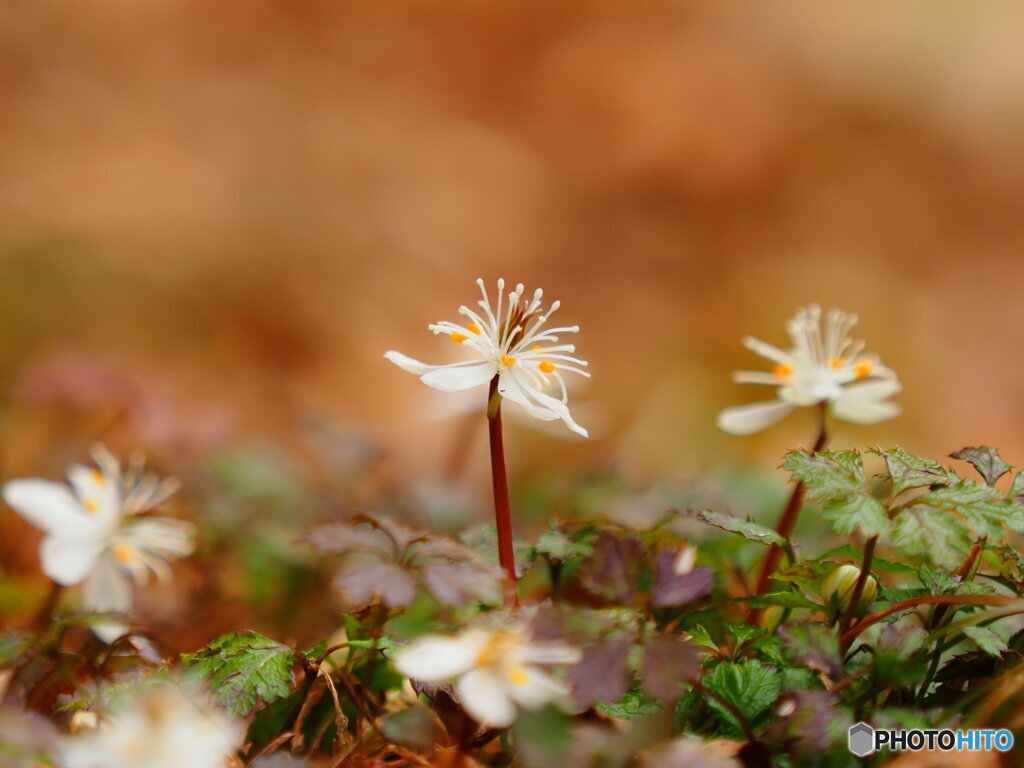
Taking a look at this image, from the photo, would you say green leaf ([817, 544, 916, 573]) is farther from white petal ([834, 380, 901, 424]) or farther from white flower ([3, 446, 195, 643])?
white flower ([3, 446, 195, 643])

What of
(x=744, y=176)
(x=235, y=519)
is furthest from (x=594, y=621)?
(x=744, y=176)

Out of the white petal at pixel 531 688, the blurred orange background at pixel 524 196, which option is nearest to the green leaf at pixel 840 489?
the white petal at pixel 531 688

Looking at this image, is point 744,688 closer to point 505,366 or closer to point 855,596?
point 855,596

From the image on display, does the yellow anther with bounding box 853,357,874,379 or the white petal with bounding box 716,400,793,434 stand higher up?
the yellow anther with bounding box 853,357,874,379

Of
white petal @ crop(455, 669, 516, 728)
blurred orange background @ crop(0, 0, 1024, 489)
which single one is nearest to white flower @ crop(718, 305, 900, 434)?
white petal @ crop(455, 669, 516, 728)

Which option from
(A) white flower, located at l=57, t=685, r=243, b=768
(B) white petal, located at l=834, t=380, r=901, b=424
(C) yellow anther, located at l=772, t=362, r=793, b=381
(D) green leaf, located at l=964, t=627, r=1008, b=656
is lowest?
(A) white flower, located at l=57, t=685, r=243, b=768

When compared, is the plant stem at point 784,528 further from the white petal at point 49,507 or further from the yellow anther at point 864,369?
the white petal at point 49,507

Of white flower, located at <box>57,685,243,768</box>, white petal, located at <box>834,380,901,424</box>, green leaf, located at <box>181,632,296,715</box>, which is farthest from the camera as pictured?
white petal, located at <box>834,380,901,424</box>
